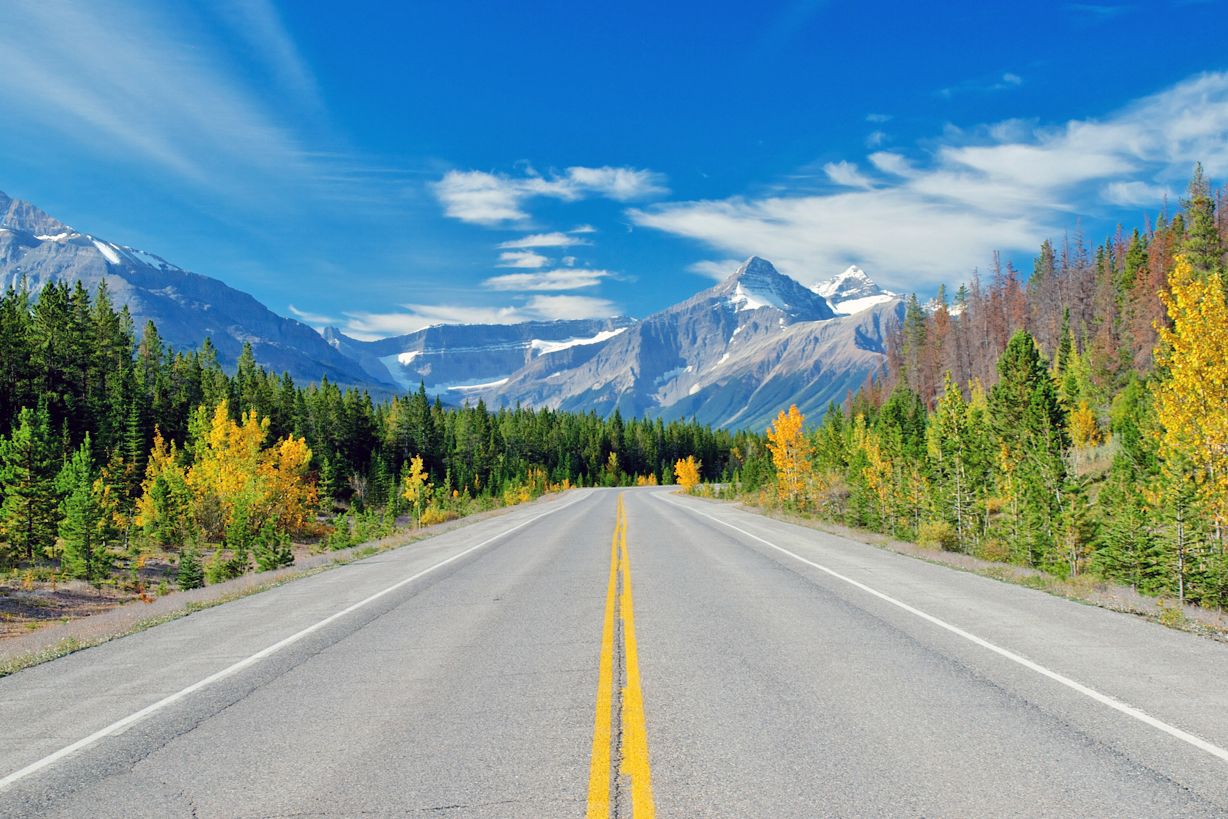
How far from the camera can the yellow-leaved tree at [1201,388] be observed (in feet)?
60.1

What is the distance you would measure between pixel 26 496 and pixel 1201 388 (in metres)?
46.8

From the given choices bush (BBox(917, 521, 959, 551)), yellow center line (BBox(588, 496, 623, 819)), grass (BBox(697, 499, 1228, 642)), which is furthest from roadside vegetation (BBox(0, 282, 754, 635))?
bush (BBox(917, 521, 959, 551))

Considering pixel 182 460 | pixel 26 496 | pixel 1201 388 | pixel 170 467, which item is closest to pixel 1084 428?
pixel 1201 388

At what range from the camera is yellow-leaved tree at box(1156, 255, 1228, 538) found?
18.3 m

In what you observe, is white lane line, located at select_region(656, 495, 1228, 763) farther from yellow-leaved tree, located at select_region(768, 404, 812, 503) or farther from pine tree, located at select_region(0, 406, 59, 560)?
pine tree, located at select_region(0, 406, 59, 560)

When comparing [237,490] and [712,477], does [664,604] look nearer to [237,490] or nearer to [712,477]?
[237,490]

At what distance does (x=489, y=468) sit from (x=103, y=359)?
177 ft

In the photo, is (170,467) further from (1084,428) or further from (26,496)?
(1084,428)

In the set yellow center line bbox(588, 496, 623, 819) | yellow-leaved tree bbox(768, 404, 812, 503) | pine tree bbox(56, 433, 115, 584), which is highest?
yellow-leaved tree bbox(768, 404, 812, 503)

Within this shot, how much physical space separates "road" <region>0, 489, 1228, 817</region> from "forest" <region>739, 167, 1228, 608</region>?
1284cm

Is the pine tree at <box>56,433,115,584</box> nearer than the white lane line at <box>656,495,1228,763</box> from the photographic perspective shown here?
No

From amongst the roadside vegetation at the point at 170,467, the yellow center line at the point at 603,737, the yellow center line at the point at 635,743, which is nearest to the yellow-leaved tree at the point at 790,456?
the roadside vegetation at the point at 170,467

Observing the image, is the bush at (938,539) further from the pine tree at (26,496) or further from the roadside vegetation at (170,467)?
the pine tree at (26,496)

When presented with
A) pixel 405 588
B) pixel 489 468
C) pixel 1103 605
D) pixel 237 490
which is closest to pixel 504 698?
pixel 405 588
